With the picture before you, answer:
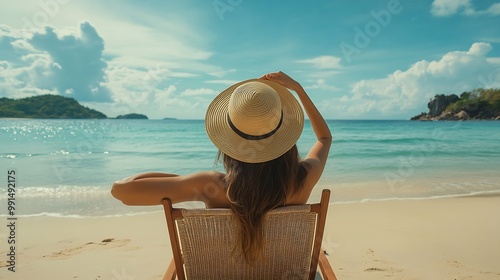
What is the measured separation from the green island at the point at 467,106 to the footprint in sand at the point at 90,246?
6733cm

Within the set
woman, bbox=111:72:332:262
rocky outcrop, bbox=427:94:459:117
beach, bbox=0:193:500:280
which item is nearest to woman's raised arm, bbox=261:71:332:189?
woman, bbox=111:72:332:262

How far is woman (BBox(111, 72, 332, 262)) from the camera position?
71.4 inches

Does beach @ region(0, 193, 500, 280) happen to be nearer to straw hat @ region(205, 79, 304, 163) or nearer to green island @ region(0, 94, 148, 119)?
straw hat @ region(205, 79, 304, 163)

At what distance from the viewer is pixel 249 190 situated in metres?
1.87

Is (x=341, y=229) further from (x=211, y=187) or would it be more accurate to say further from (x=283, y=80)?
(x=211, y=187)

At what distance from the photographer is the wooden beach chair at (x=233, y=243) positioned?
1936 mm

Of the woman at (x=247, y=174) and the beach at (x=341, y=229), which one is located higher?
the woman at (x=247, y=174)

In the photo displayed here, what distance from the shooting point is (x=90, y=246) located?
4.73 m

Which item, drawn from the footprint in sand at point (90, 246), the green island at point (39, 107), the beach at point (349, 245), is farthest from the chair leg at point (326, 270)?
the green island at point (39, 107)

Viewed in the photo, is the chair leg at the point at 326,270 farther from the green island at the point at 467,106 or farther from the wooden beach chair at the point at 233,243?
the green island at the point at 467,106

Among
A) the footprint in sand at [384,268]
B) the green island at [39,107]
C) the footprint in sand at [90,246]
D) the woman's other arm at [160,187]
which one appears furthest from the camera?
the green island at [39,107]

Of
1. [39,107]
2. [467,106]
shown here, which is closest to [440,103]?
[467,106]

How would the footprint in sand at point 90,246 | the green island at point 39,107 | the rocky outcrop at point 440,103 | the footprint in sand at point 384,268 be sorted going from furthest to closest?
the rocky outcrop at point 440,103 < the green island at point 39,107 < the footprint in sand at point 90,246 < the footprint in sand at point 384,268

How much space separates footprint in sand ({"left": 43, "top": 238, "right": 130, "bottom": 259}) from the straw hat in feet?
11.2
